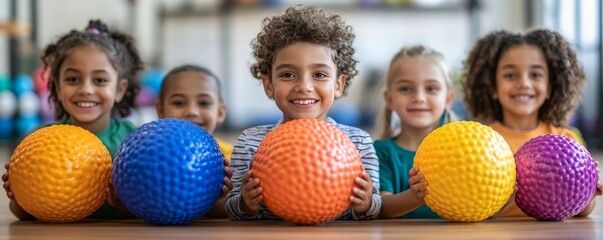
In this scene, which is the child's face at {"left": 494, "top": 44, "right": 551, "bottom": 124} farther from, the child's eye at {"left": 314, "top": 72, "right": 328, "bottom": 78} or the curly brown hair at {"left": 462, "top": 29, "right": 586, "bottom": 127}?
the child's eye at {"left": 314, "top": 72, "right": 328, "bottom": 78}

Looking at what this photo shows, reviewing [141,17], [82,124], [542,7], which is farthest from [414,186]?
[141,17]

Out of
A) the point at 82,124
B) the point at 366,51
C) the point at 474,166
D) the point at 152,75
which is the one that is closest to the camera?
the point at 474,166

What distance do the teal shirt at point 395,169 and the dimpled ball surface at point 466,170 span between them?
1.43 ft

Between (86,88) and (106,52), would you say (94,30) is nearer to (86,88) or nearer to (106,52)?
(106,52)

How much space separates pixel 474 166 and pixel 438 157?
92 mm

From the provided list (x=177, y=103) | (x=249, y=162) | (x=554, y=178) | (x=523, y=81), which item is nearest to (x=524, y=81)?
(x=523, y=81)

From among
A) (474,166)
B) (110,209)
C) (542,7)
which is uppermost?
(542,7)

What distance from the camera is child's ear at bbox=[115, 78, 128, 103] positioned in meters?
2.47

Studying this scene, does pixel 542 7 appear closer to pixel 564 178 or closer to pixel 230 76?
pixel 230 76

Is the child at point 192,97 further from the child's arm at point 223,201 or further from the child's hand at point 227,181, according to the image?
the child's hand at point 227,181

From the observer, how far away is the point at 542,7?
23.3 feet

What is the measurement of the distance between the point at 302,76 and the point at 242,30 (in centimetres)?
677

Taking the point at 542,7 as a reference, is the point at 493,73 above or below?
Answer: below

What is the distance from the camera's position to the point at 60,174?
178cm
